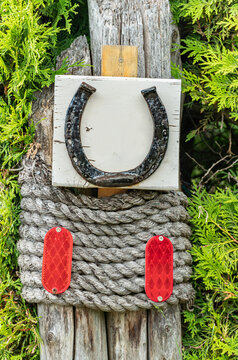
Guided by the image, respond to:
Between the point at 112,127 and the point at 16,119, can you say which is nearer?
the point at 112,127

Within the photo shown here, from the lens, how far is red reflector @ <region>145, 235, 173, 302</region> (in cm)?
160

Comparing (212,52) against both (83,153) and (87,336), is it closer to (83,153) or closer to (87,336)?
(83,153)

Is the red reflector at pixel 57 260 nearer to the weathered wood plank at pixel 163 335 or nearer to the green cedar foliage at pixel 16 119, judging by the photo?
the green cedar foliage at pixel 16 119

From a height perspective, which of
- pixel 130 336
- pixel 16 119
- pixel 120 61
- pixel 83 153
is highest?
pixel 120 61

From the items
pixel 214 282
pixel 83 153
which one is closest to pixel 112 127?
pixel 83 153

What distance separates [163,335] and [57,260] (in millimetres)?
475

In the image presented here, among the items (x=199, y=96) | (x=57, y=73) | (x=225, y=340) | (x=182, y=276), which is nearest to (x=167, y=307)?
(x=182, y=276)

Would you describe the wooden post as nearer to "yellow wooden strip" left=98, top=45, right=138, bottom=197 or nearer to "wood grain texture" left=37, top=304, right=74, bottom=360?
"yellow wooden strip" left=98, top=45, right=138, bottom=197

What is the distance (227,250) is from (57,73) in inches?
35.6

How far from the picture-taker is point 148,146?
158cm

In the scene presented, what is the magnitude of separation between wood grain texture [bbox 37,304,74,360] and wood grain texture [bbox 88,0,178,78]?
0.89m

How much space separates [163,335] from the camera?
1.65 meters

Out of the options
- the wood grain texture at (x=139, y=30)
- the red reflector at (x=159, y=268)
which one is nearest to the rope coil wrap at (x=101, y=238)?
the red reflector at (x=159, y=268)

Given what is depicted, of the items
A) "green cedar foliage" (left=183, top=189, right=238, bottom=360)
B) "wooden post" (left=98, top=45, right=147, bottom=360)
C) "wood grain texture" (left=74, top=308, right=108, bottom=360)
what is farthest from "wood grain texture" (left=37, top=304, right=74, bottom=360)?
"green cedar foliage" (left=183, top=189, right=238, bottom=360)
